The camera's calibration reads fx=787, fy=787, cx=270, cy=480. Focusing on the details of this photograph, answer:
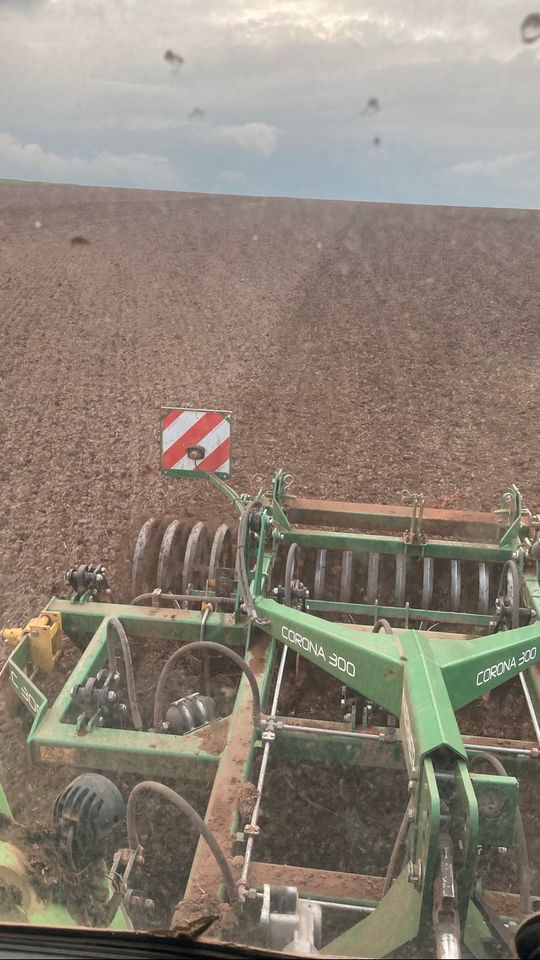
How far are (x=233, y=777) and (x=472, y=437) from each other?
24.5ft

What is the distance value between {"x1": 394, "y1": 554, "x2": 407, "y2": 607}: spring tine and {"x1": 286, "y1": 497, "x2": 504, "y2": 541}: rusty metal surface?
0.31 metres

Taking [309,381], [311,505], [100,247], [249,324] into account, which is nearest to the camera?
[311,505]

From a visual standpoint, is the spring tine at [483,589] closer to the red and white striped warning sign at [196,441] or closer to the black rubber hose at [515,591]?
the black rubber hose at [515,591]

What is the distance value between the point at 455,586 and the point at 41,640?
2572 millimetres

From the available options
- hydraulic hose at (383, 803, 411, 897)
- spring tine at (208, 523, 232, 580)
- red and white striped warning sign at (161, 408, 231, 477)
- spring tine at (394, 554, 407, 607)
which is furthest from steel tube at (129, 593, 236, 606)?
hydraulic hose at (383, 803, 411, 897)

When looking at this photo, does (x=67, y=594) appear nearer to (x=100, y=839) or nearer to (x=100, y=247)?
(x=100, y=839)

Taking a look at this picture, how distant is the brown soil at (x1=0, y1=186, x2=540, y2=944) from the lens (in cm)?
677

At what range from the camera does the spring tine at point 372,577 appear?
5102mm

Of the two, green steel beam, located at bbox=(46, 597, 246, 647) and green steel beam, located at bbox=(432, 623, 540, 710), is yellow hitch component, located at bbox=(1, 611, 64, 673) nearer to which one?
green steel beam, located at bbox=(46, 597, 246, 647)

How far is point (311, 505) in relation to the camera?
5383mm

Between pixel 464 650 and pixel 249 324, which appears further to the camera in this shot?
pixel 249 324

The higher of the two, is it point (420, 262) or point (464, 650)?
point (420, 262)

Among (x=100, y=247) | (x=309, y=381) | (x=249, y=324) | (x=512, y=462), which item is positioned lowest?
(x=512, y=462)

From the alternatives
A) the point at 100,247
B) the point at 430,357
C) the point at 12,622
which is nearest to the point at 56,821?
the point at 12,622
